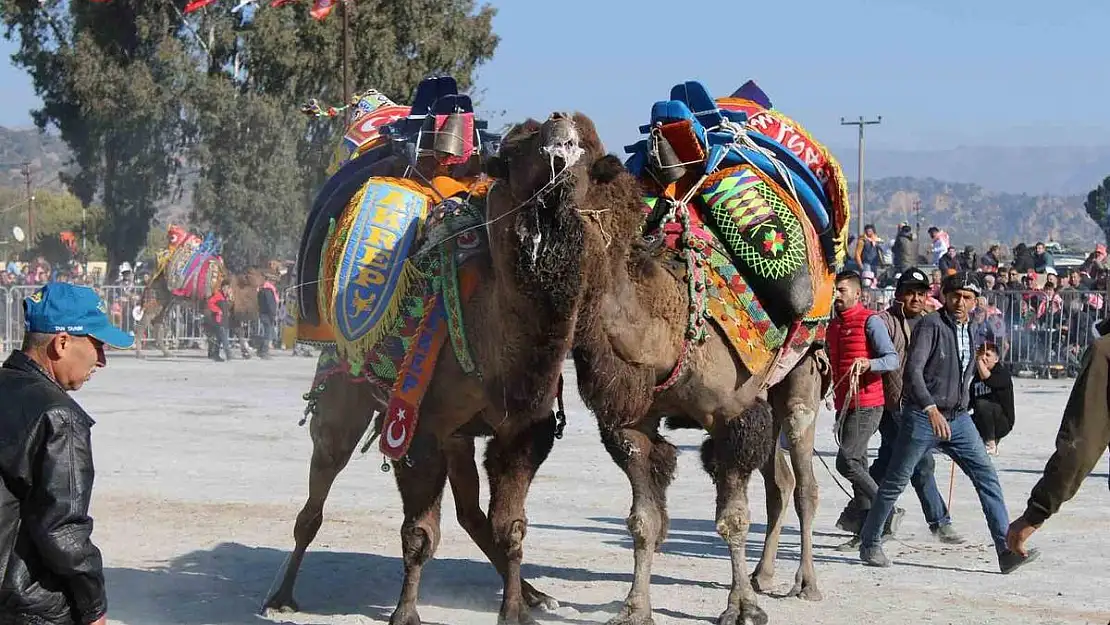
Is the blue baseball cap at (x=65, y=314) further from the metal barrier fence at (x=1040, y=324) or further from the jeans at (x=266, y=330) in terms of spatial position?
the jeans at (x=266, y=330)

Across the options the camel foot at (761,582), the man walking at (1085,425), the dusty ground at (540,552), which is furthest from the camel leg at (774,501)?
the man walking at (1085,425)

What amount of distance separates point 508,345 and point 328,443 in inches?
75.9

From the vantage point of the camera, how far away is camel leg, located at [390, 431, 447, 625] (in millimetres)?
7500

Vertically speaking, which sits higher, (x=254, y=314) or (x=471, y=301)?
(x=471, y=301)

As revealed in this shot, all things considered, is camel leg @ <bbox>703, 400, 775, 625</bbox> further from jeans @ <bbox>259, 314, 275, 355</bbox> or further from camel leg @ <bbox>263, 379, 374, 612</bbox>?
jeans @ <bbox>259, 314, 275, 355</bbox>

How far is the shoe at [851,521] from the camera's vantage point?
1038cm

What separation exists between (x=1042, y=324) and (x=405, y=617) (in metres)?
18.0

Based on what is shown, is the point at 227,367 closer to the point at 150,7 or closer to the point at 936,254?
the point at 936,254

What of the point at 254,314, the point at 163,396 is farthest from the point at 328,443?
the point at 254,314

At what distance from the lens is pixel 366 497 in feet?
38.1

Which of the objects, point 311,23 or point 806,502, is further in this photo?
point 311,23

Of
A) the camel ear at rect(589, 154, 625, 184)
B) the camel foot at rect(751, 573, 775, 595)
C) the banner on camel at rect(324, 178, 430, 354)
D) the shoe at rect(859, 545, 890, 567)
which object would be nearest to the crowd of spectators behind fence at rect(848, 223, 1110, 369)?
the shoe at rect(859, 545, 890, 567)

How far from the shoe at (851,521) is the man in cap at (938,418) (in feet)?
2.15

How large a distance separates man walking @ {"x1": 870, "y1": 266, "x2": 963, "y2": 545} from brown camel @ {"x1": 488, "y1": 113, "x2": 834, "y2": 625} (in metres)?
1.90
